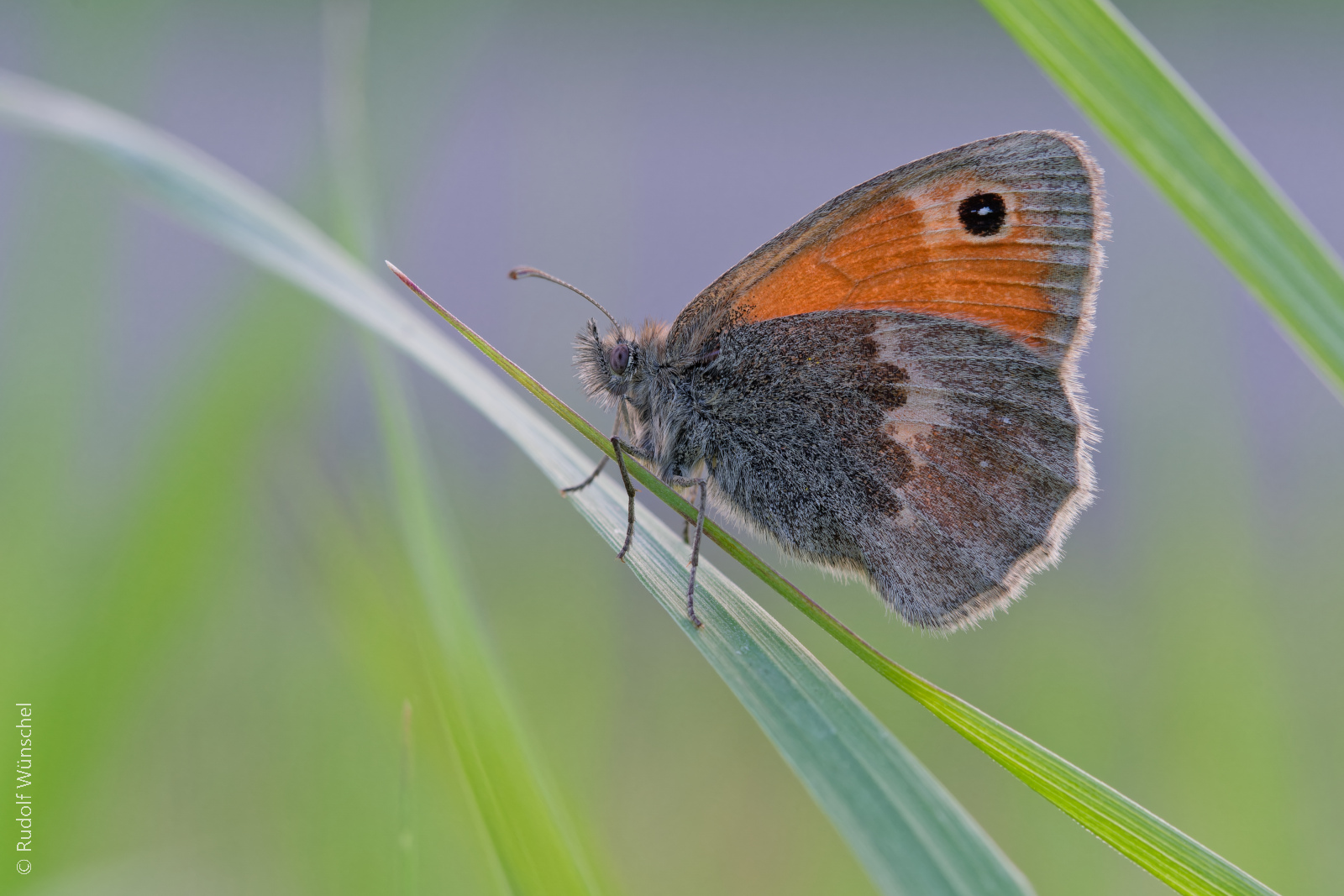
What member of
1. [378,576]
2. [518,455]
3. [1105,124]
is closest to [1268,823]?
[1105,124]

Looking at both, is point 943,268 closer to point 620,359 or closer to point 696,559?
point 620,359

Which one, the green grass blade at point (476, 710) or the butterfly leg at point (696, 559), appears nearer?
the green grass blade at point (476, 710)

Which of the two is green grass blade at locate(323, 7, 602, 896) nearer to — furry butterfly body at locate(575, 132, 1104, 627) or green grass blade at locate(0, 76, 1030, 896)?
green grass blade at locate(0, 76, 1030, 896)

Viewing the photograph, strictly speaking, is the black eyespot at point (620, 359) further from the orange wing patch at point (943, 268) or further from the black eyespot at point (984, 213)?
the black eyespot at point (984, 213)

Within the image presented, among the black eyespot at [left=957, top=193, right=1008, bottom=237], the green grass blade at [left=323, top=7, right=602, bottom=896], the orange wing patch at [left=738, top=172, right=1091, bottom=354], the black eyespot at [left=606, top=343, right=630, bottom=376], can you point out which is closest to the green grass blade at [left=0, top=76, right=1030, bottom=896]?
the green grass blade at [left=323, top=7, right=602, bottom=896]

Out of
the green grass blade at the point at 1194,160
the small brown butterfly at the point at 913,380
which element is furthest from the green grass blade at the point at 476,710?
the green grass blade at the point at 1194,160

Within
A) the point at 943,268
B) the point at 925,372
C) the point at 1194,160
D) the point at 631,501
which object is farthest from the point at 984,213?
the point at 631,501

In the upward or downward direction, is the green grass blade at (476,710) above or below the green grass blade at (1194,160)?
below
